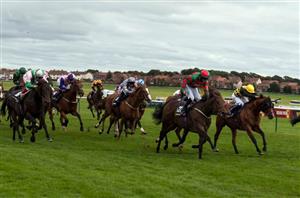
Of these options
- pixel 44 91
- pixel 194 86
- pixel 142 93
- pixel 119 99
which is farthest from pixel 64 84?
pixel 194 86

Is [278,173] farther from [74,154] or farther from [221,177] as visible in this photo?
[74,154]

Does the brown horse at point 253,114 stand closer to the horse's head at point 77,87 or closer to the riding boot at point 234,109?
the riding boot at point 234,109

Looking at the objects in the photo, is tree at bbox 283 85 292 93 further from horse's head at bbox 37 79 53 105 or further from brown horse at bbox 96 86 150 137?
horse's head at bbox 37 79 53 105

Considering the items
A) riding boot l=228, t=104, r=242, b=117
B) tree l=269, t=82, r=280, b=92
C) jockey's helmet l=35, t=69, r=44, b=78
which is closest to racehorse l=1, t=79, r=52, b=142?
jockey's helmet l=35, t=69, r=44, b=78

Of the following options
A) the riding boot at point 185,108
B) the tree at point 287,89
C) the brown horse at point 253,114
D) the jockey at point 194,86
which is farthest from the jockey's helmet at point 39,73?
the tree at point 287,89

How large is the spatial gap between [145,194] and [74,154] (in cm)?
471

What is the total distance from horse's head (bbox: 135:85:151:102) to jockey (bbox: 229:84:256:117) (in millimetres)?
2944

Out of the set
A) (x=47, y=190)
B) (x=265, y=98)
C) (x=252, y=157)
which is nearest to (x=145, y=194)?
(x=47, y=190)

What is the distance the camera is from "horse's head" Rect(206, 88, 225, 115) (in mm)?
13445

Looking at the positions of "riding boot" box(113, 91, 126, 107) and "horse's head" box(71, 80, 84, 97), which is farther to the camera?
"horse's head" box(71, 80, 84, 97)

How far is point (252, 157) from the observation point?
46.3ft

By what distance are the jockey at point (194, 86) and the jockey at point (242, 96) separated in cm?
157

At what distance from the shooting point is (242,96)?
16125 mm

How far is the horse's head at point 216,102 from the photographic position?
13.4m
